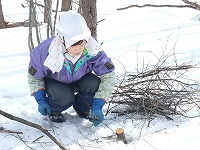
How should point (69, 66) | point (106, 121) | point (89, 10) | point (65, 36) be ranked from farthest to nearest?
point (89, 10), point (106, 121), point (69, 66), point (65, 36)

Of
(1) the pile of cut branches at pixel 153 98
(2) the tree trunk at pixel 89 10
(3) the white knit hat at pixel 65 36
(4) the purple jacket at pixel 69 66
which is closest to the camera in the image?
(3) the white knit hat at pixel 65 36

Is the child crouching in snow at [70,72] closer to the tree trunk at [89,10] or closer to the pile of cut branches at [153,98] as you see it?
the pile of cut branches at [153,98]

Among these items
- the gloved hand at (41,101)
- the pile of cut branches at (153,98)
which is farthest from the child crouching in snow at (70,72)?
the pile of cut branches at (153,98)

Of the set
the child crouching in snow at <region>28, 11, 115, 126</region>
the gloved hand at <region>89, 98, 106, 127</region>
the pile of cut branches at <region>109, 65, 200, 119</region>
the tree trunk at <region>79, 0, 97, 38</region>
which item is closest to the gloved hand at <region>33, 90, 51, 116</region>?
the child crouching in snow at <region>28, 11, 115, 126</region>

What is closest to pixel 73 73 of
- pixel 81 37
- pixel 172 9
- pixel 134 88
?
pixel 81 37

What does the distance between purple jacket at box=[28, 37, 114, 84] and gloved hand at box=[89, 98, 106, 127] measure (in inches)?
6.8

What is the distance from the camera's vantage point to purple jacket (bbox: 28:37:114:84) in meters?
1.97

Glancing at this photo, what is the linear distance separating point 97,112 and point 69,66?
12.8 inches

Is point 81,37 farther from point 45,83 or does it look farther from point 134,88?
point 134,88

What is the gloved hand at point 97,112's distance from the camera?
2025 mm

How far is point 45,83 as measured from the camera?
6.91 ft

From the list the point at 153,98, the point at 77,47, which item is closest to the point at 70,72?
the point at 77,47

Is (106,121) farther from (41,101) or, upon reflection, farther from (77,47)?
(77,47)

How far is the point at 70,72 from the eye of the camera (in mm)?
2045
